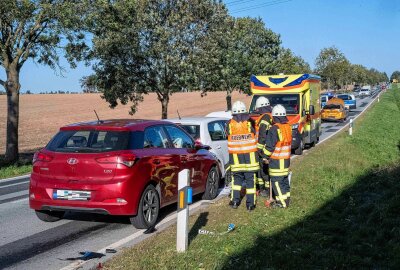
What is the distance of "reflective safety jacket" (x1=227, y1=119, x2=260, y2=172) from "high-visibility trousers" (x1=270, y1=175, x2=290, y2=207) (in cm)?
47

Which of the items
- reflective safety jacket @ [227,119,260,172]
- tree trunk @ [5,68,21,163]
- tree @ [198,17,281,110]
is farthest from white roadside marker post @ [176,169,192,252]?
tree @ [198,17,281,110]

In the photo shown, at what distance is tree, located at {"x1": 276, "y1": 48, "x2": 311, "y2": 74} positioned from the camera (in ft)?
129

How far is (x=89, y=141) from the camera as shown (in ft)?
23.1

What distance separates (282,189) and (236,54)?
2317 cm

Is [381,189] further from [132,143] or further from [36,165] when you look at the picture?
[36,165]

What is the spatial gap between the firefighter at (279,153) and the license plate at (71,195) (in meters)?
3.17

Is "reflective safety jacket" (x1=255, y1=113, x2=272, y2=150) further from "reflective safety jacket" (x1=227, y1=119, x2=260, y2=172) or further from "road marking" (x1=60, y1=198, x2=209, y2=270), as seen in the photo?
"road marking" (x1=60, y1=198, x2=209, y2=270)

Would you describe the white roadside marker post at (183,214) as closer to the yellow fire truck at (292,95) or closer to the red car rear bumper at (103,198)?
the red car rear bumper at (103,198)

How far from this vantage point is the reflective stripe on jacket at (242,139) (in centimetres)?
796

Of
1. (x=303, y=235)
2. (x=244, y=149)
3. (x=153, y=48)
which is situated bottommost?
(x=303, y=235)

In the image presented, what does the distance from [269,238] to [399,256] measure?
1588 millimetres

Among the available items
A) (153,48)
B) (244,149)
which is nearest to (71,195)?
(244,149)

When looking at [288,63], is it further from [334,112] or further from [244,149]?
[244,149]

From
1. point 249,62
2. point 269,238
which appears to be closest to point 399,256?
point 269,238
